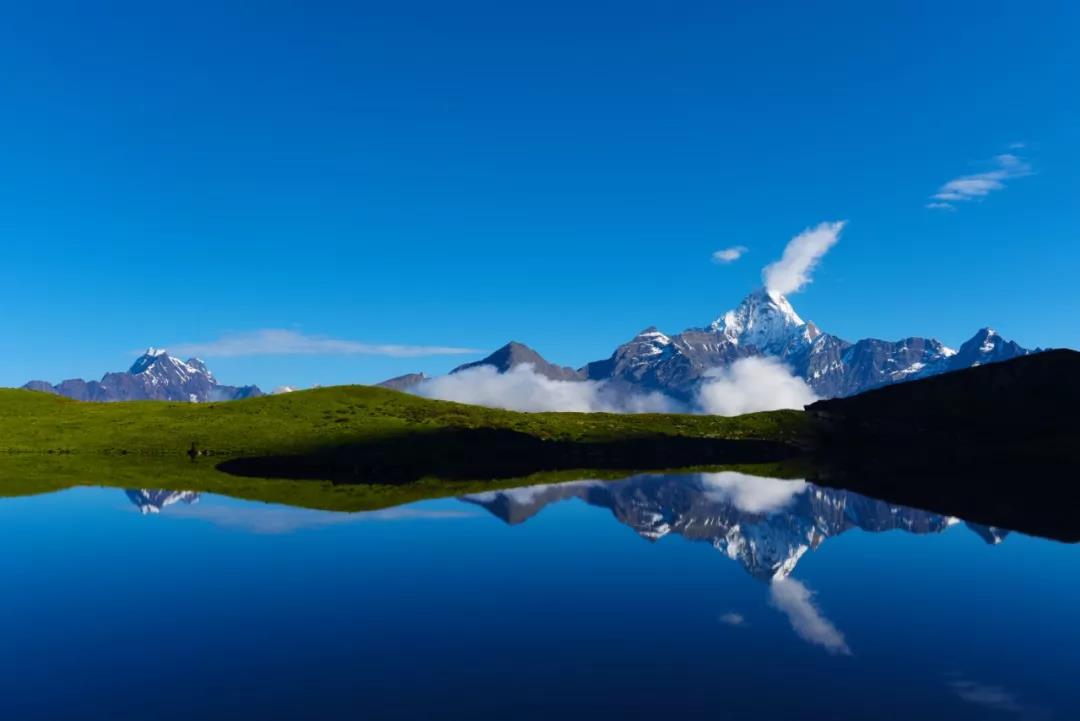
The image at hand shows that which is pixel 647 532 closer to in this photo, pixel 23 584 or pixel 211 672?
pixel 211 672

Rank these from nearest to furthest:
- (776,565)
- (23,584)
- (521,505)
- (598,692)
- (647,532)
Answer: (598,692) → (23,584) → (776,565) → (647,532) → (521,505)

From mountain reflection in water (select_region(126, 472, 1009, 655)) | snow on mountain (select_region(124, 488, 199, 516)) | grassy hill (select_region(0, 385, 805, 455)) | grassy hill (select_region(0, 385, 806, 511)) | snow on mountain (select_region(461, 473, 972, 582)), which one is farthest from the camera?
grassy hill (select_region(0, 385, 805, 455))

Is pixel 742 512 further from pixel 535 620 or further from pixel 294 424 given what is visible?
pixel 294 424

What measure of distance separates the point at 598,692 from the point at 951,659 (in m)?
14.2

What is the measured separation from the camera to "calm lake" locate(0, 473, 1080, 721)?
21844mm

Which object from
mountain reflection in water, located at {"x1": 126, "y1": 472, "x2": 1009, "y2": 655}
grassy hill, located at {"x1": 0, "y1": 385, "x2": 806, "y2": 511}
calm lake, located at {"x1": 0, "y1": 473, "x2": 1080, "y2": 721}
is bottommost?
calm lake, located at {"x1": 0, "y1": 473, "x2": 1080, "y2": 721}

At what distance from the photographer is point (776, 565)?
40.8 metres

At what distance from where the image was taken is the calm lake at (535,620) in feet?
71.7

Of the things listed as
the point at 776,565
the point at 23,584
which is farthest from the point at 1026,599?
the point at 23,584

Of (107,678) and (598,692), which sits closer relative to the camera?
(598,692)

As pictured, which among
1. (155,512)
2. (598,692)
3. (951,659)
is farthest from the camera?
(155,512)

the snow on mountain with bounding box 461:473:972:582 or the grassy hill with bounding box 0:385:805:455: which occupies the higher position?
the grassy hill with bounding box 0:385:805:455

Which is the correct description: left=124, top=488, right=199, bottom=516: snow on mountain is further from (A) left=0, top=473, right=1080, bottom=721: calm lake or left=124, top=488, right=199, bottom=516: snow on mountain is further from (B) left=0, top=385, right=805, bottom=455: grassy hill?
(B) left=0, top=385, right=805, bottom=455: grassy hill

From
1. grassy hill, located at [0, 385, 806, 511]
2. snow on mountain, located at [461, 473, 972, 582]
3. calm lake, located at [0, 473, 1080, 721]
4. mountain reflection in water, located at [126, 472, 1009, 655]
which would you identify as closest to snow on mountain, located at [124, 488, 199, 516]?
mountain reflection in water, located at [126, 472, 1009, 655]
